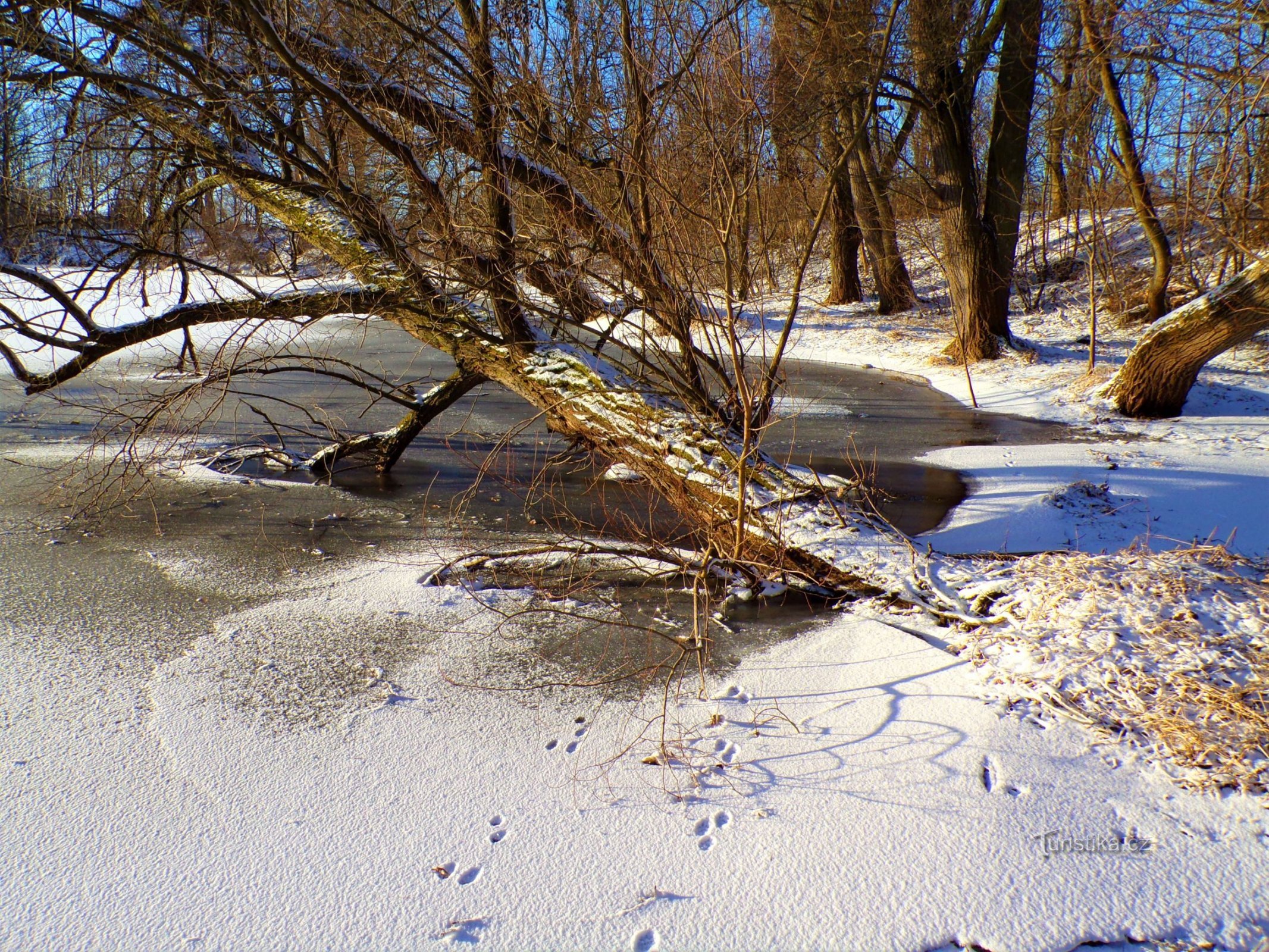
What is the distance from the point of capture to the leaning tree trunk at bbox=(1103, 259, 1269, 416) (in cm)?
780

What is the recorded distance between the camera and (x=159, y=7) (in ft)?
18.5

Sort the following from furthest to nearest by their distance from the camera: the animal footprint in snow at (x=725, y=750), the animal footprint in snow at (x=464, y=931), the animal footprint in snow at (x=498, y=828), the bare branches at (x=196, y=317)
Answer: the bare branches at (x=196, y=317) < the animal footprint in snow at (x=725, y=750) < the animal footprint in snow at (x=498, y=828) < the animal footprint in snow at (x=464, y=931)

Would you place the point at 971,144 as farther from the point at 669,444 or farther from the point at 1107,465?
the point at 669,444

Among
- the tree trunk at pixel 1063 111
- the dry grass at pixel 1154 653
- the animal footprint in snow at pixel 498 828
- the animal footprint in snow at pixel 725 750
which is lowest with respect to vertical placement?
the animal footprint in snow at pixel 498 828

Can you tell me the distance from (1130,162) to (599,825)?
11.6 meters

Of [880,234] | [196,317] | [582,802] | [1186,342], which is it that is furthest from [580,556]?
[880,234]

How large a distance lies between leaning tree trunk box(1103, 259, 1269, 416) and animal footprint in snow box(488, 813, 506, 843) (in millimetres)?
8091

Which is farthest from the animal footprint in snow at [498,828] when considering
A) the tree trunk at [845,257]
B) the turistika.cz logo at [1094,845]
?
the tree trunk at [845,257]

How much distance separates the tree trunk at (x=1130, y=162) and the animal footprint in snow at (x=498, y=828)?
31.9ft

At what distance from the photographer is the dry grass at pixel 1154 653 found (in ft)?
9.70

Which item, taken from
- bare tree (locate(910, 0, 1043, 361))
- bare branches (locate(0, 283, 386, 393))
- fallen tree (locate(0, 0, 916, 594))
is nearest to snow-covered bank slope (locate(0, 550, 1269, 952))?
fallen tree (locate(0, 0, 916, 594))

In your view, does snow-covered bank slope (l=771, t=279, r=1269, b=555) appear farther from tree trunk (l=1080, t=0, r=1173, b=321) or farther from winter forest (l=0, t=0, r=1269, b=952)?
tree trunk (l=1080, t=0, r=1173, b=321)

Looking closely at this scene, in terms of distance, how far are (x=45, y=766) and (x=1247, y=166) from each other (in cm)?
1054

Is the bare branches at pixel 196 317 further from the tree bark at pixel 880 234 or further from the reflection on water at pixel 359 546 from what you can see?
the tree bark at pixel 880 234
